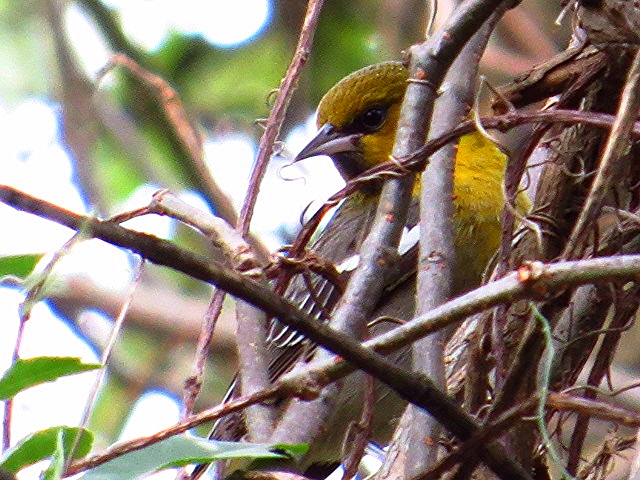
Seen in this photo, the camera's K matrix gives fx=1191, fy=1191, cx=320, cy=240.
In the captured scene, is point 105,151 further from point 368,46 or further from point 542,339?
point 542,339

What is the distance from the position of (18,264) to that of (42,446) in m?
0.23

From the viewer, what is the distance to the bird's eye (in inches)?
141

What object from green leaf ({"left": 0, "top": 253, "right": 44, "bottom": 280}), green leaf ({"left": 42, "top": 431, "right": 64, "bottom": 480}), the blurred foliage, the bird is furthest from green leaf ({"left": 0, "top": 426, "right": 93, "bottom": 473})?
the blurred foliage

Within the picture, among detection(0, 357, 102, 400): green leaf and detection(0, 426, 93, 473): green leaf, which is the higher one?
detection(0, 357, 102, 400): green leaf

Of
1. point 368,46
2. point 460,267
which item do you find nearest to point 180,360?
point 368,46

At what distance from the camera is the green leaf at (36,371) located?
1.35m

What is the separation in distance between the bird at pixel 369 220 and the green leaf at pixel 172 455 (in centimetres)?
106

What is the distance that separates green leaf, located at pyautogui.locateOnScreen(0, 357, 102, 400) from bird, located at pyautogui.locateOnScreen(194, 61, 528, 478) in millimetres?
1135

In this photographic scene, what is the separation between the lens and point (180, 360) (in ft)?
16.4

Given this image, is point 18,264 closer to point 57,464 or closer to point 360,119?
point 57,464

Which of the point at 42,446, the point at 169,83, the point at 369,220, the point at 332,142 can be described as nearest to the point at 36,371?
the point at 42,446

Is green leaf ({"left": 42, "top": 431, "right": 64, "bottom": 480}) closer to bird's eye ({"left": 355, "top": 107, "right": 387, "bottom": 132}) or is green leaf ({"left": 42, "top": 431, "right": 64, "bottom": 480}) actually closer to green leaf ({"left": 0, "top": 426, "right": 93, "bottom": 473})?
green leaf ({"left": 0, "top": 426, "right": 93, "bottom": 473})

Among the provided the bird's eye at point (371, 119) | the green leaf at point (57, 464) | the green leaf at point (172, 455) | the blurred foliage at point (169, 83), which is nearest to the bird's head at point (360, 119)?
the bird's eye at point (371, 119)

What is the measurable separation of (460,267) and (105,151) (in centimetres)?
290
